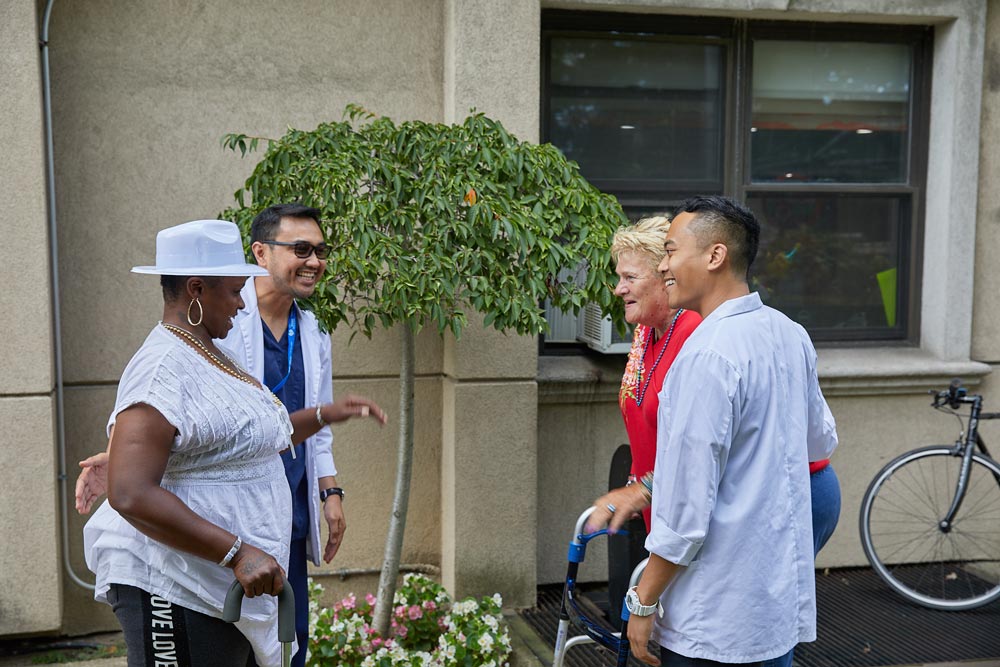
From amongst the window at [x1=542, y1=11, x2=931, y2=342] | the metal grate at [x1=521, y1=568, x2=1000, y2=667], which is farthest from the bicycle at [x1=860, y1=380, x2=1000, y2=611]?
the window at [x1=542, y1=11, x2=931, y2=342]

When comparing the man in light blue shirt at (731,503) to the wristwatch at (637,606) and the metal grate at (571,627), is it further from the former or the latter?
the metal grate at (571,627)

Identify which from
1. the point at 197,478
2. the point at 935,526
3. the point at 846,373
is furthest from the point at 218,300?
the point at 935,526

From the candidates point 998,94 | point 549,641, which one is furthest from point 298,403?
point 998,94

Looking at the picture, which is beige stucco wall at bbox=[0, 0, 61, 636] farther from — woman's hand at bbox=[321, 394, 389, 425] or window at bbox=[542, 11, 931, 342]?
window at bbox=[542, 11, 931, 342]

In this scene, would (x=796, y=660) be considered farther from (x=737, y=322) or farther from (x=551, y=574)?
(x=737, y=322)

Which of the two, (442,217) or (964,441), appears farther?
(964,441)

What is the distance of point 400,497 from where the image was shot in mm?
4582

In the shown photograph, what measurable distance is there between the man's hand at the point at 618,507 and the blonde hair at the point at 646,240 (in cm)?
93

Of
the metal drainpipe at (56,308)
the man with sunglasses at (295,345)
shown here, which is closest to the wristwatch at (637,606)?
the man with sunglasses at (295,345)

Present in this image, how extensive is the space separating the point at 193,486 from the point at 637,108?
4131 mm

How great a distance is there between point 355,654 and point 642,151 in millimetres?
3243

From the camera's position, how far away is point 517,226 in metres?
4.09

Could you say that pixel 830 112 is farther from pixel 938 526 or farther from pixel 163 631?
pixel 163 631

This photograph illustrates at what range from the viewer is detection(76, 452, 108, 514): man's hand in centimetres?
273
